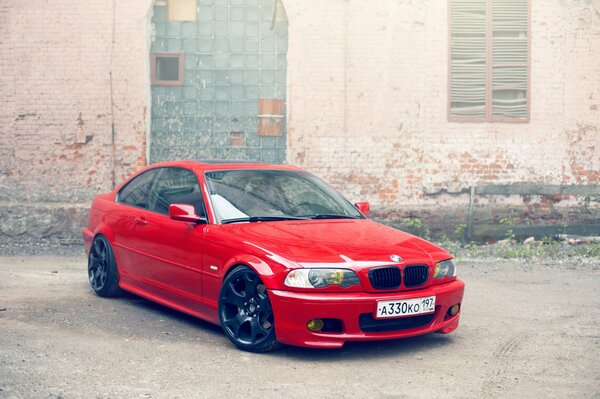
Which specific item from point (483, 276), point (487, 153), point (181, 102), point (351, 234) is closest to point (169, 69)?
point (181, 102)

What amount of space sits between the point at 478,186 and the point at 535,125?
1.29 meters

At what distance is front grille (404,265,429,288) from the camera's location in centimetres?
605

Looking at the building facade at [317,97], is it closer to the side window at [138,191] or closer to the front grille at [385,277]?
the side window at [138,191]

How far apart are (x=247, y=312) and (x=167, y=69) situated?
8.04 meters

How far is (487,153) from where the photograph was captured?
13477mm

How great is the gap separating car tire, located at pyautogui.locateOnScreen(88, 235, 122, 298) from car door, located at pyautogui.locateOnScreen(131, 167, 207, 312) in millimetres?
522

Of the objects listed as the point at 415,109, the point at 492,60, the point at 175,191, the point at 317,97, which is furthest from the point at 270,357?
the point at 492,60

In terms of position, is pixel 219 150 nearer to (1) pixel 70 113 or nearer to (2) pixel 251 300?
(1) pixel 70 113

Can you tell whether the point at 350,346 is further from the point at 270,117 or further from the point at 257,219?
the point at 270,117

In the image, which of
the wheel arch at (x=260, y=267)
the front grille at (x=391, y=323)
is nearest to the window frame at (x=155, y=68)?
the wheel arch at (x=260, y=267)

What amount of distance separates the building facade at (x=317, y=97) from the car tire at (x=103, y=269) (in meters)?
4.86

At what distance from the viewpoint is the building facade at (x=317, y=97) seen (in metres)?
13.2

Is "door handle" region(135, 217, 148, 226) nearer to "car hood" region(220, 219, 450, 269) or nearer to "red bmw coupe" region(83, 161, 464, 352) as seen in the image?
"red bmw coupe" region(83, 161, 464, 352)

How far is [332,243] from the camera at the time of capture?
617 cm
